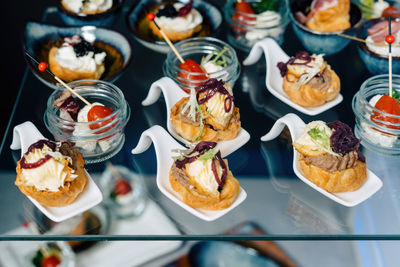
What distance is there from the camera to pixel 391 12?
129 inches

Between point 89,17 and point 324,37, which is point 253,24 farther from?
point 89,17

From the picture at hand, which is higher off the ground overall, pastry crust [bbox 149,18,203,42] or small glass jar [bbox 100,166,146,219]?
pastry crust [bbox 149,18,203,42]

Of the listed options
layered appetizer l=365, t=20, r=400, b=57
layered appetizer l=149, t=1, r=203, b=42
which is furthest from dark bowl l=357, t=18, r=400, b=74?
layered appetizer l=149, t=1, r=203, b=42

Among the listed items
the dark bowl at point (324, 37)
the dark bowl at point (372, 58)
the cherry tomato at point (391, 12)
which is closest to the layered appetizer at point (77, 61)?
the dark bowl at point (324, 37)

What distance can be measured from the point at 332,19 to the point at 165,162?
1397mm

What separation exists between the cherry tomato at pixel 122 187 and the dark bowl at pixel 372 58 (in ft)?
5.02

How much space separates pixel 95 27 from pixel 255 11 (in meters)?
1.02

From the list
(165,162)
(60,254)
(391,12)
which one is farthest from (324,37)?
(60,254)

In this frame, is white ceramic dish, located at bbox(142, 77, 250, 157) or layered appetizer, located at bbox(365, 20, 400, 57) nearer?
white ceramic dish, located at bbox(142, 77, 250, 157)

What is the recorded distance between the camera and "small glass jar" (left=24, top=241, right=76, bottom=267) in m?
2.79

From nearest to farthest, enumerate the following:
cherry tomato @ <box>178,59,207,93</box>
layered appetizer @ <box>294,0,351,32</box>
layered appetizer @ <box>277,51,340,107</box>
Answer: layered appetizer @ <box>277,51,340,107</box> < cherry tomato @ <box>178,59,207,93</box> < layered appetizer @ <box>294,0,351,32</box>

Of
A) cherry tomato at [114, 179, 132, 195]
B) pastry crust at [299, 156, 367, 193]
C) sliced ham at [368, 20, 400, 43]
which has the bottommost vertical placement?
→ cherry tomato at [114, 179, 132, 195]

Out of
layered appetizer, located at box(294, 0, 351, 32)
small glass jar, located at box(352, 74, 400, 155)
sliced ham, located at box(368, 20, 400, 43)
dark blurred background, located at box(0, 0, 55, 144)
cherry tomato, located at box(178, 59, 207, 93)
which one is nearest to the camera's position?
small glass jar, located at box(352, 74, 400, 155)

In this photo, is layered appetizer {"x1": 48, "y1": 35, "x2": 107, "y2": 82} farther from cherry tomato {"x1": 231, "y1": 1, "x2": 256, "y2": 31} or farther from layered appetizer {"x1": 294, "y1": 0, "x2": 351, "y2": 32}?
layered appetizer {"x1": 294, "y1": 0, "x2": 351, "y2": 32}
